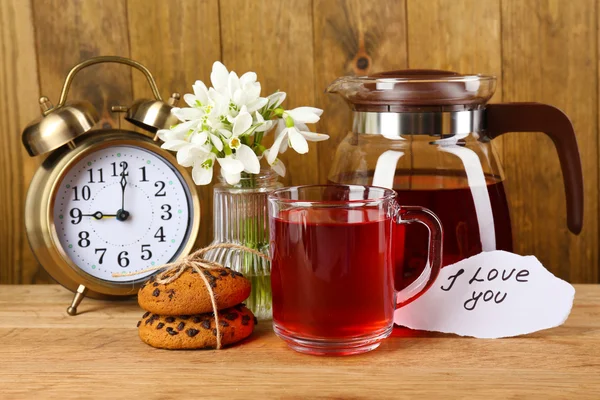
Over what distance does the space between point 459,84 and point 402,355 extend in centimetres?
36

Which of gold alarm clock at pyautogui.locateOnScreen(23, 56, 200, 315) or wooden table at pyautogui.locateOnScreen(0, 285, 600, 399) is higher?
gold alarm clock at pyautogui.locateOnScreen(23, 56, 200, 315)

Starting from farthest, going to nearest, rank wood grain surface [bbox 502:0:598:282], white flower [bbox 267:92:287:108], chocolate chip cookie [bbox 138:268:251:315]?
wood grain surface [bbox 502:0:598:282], white flower [bbox 267:92:287:108], chocolate chip cookie [bbox 138:268:251:315]

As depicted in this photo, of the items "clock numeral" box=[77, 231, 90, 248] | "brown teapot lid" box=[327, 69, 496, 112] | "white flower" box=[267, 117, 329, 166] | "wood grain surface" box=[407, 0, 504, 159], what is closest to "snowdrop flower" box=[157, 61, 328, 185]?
"white flower" box=[267, 117, 329, 166]

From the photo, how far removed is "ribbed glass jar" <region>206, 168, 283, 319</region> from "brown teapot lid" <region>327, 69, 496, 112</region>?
0.62ft

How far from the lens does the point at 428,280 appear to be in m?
0.97

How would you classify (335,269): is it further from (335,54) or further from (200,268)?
(335,54)

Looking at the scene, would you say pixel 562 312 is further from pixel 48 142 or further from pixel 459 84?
pixel 48 142

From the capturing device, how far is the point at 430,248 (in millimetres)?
972

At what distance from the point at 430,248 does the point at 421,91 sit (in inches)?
8.2

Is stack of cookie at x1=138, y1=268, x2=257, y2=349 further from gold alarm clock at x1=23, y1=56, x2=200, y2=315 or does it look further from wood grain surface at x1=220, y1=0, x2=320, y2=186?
wood grain surface at x1=220, y1=0, x2=320, y2=186

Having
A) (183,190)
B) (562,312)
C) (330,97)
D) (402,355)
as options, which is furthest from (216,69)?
(562,312)

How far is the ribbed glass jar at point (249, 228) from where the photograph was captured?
1.08m

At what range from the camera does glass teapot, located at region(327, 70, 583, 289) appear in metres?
1.00

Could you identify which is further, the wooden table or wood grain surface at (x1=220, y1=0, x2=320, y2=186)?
wood grain surface at (x1=220, y1=0, x2=320, y2=186)
